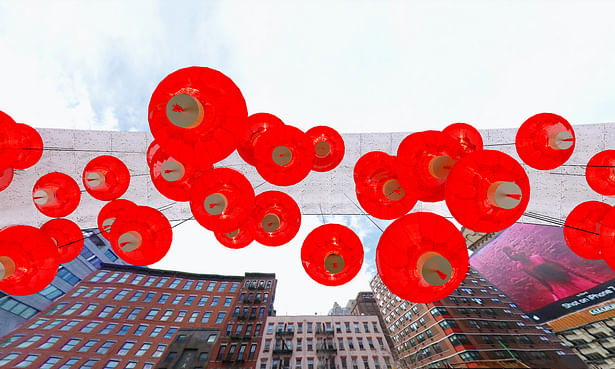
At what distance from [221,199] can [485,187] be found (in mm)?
2453

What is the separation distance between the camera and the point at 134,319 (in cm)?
1505

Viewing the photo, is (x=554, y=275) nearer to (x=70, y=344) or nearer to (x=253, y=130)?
(x=253, y=130)

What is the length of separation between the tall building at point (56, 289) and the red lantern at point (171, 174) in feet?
30.0

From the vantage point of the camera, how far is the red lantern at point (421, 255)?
5.27 ft

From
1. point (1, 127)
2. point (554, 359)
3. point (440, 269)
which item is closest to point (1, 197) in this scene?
point (1, 127)

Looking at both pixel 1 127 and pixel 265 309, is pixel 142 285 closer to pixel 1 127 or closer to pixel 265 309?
pixel 265 309

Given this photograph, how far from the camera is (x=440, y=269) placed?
1.53 metres

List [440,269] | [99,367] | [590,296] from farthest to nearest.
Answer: [99,367] → [590,296] → [440,269]

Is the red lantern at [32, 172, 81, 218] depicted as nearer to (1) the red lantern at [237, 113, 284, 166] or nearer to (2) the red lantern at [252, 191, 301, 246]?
(1) the red lantern at [237, 113, 284, 166]

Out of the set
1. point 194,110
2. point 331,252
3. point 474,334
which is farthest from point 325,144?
point 474,334

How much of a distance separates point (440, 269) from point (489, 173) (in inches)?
35.7

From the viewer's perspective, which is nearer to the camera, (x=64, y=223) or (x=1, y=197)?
(x=64, y=223)

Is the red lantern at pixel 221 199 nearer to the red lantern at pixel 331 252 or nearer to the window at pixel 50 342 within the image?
the red lantern at pixel 331 252

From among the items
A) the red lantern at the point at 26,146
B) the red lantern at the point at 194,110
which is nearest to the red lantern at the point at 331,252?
the red lantern at the point at 194,110
